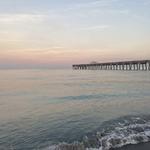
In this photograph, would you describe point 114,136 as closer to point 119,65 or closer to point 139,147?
point 139,147

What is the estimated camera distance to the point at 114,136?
35.7ft

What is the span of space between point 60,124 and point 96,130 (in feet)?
7.02

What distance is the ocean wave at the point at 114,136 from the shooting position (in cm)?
991

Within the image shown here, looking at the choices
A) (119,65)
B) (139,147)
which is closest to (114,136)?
(139,147)

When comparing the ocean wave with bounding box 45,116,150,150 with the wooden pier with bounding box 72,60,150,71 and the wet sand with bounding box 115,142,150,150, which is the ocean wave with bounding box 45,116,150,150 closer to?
the wet sand with bounding box 115,142,150,150

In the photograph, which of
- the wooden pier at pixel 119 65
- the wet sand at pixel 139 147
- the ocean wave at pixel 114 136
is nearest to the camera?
the wet sand at pixel 139 147

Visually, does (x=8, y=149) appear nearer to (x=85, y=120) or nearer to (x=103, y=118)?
(x=85, y=120)

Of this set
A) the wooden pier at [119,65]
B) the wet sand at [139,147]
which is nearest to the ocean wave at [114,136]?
the wet sand at [139,147]

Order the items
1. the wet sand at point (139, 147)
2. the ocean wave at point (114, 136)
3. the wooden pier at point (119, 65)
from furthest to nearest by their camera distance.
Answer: the wooden pier at point (119, 65)
the ocean wave at point (114, 136)
the wet sand at point (139, 147)

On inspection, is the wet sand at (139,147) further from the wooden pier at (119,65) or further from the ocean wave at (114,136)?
the wooden pier at (119,65)

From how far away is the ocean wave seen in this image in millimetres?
9914

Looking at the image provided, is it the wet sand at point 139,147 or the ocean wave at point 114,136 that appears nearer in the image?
the wet sand at point 139,147

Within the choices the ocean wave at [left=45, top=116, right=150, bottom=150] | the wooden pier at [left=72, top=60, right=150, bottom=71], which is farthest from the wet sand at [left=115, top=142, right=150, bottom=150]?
the wooden pier at [left=72, top=60, right=150, bottom=71]

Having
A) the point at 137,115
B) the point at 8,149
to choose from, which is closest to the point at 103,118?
the point at 137,115
